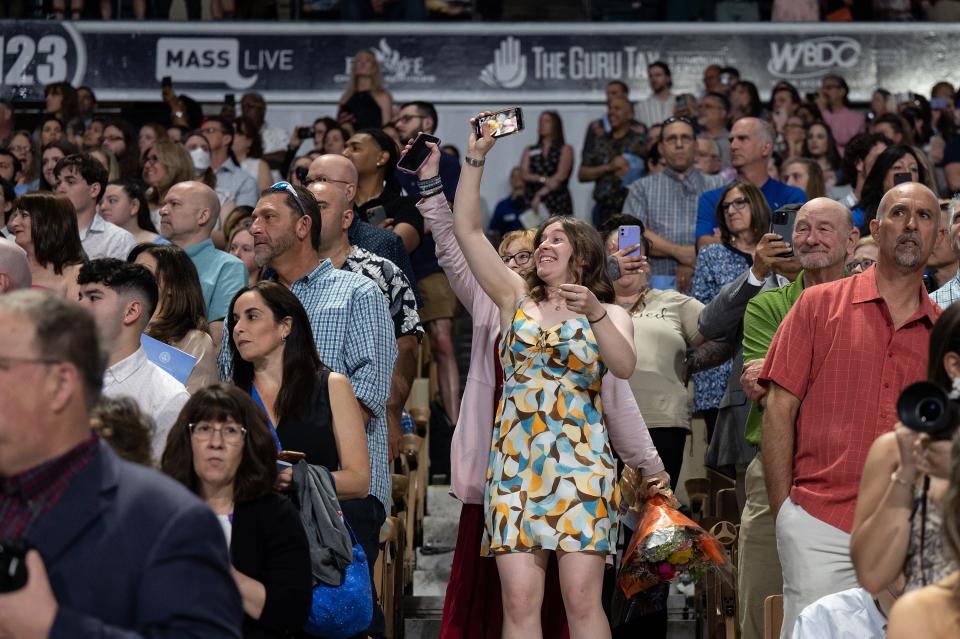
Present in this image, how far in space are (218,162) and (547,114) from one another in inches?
137

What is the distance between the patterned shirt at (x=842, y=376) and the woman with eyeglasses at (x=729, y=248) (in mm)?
2109

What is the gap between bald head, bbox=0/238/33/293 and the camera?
524cm

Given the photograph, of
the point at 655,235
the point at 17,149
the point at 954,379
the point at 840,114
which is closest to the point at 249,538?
the point at 954,379

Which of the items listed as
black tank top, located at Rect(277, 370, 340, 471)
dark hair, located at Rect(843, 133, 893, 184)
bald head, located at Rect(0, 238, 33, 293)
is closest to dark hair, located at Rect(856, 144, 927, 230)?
dark hair, located at Rect(843, 133, 893, 184)

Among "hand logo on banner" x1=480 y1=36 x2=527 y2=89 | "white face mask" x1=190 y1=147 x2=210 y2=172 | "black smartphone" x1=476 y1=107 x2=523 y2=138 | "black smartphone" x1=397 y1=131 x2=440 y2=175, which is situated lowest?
"black smartphone" x1=397 y1=131 x2=440 y2=175

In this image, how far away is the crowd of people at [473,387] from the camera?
268cm

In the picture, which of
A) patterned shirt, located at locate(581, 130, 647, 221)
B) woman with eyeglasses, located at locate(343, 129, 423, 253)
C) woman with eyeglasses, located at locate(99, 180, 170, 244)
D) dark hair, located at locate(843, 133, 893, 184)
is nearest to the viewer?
woman with eyeglasses, located at locate(343, 129, 423, 253)

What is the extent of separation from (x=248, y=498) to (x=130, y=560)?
1.36 m

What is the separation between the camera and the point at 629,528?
6.42m

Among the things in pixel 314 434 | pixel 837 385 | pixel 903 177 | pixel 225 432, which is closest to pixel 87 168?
pixel 314 434

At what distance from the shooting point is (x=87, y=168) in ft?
26.1

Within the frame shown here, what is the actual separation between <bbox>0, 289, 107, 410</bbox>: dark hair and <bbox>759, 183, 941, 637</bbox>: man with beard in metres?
2.69

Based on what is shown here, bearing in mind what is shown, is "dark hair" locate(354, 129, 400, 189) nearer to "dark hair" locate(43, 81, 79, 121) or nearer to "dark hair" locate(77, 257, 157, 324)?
"dark hair" locate(77, 257, 157, 324)

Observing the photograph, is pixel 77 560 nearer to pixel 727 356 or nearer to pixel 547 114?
pixel 727 356
